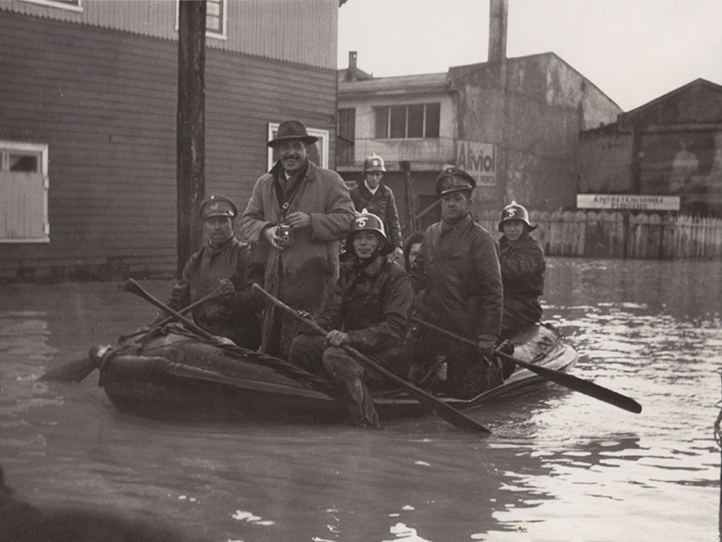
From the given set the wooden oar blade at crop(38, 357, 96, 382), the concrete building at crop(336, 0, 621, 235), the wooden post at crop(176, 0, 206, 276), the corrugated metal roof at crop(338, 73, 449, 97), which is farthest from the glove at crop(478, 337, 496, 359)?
the corrugated metal roof at crop(338, 73, 449, 97)

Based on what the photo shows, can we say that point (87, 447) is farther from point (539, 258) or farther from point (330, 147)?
point (330, 147)

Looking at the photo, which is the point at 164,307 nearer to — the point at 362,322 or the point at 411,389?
the point at 362,322

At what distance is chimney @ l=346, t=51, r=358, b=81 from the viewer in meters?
39.1

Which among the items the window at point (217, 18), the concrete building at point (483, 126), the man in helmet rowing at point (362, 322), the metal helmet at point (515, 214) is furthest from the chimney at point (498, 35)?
the man in helmet rowing at point (362, 322)

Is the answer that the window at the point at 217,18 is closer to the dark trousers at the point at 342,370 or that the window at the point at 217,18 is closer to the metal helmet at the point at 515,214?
the metal helmet at the point at 515,214

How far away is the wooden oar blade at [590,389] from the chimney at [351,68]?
32691mm

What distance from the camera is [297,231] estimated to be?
24.0 feet

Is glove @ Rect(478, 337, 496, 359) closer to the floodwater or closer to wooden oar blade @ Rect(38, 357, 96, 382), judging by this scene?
the floodwater

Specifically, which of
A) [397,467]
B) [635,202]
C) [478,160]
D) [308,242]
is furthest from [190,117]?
[635,202]

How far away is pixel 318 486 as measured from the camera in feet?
17.4

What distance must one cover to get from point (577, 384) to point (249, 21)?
1347cm

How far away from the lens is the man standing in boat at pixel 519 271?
917 cm

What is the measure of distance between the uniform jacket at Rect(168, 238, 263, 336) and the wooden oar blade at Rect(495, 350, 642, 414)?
2.09 m

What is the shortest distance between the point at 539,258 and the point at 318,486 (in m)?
4.66
